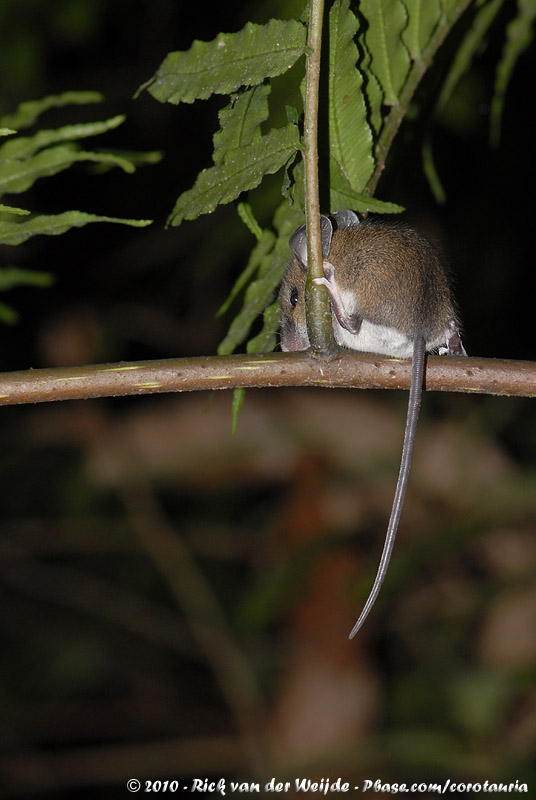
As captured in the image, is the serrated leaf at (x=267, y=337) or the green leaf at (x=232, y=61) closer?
the green leaf at (x=232, y=61)

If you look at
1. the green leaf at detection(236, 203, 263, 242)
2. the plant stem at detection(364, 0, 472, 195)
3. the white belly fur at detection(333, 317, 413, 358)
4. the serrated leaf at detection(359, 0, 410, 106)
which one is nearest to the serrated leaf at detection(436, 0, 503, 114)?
the plant stem at detection(364, 0, 472, 195)

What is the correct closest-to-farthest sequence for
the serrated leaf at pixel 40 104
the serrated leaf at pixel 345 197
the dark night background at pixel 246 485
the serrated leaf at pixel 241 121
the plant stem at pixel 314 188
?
1. the plant stem at pixel 314 188
2. the serrated leaf at pixel 241 121
3. the serrated leaf at pixel 345 197
4. the serrated leaf at pixel 40 104
5. the dark night background at pixel 246 485

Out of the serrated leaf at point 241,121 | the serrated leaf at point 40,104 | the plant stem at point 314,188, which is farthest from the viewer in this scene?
the serrated leaf at point 40,104

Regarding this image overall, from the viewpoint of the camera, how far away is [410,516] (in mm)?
5973

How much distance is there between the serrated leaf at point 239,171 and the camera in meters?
1.83

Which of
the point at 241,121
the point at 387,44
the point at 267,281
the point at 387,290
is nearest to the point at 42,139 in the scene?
the point at 241,121

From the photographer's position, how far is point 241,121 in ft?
6.40

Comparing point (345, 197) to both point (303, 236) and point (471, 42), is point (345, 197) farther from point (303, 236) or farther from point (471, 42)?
point (471, 42)

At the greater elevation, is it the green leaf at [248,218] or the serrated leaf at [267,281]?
the green leaf at [248,218]

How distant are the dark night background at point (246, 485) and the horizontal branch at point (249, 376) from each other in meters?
2.52

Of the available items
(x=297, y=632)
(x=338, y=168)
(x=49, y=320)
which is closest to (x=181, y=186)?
(x=49, y=320)

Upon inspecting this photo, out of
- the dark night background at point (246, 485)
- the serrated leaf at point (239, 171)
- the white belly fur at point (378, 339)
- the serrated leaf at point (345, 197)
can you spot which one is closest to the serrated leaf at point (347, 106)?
the serrated leaf at point (345, 197)

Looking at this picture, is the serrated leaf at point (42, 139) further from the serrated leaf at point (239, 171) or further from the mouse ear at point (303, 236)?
the mouse ear at point (303, 236)

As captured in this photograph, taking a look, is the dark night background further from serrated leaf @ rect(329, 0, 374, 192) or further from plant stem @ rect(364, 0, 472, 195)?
serrated leaf @ rect(329, 0, 374, 192)
